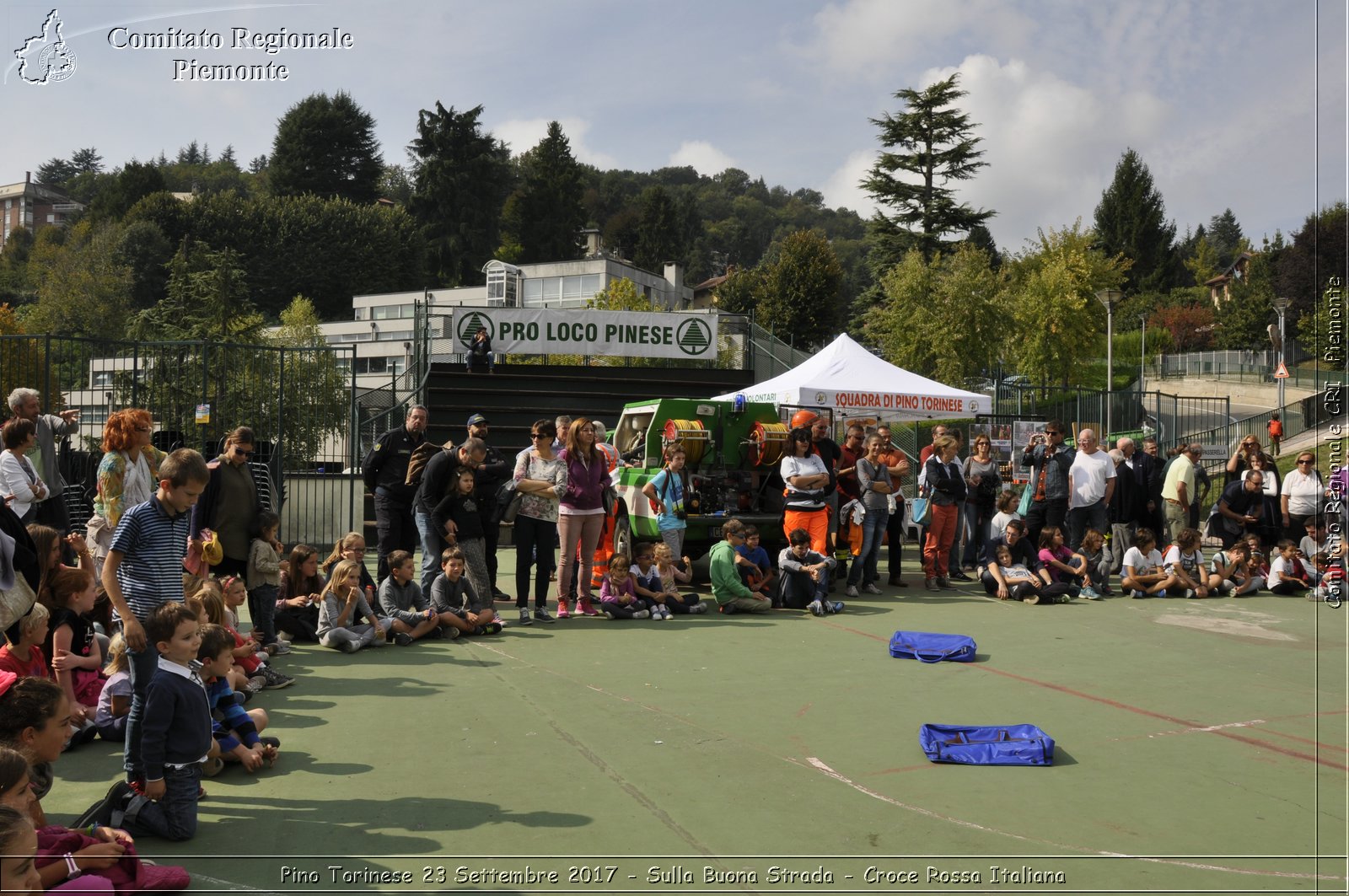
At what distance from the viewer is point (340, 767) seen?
5.26 meters

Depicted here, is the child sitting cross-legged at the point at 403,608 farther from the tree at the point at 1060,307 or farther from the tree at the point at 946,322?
the tree at the point at 1060,307

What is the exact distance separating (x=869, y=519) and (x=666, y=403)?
2.71m

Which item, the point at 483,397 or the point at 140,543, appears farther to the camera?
the point at 483,397

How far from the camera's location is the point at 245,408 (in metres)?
15.6

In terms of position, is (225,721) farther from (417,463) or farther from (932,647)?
(932,647)

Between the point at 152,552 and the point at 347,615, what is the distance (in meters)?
3.23

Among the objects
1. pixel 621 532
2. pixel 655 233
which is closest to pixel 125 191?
pixel 655 233

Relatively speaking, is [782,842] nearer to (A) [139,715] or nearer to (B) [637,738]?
(B) [637,738]

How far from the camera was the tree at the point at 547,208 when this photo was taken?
85188 mm

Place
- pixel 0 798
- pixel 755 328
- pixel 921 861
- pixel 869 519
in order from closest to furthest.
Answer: pixel 0 798
pixel 921 861
pixel 869 519
pixel 755 328

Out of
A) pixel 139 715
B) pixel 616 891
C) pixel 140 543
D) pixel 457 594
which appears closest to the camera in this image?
pixel 616 891

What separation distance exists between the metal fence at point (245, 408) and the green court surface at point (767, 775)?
18.9 feet

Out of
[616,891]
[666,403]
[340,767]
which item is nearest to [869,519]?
[666,403]

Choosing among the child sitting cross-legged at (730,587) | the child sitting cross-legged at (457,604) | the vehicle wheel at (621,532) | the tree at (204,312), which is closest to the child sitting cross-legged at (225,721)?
the child sitting cross-legged at (457,604)
